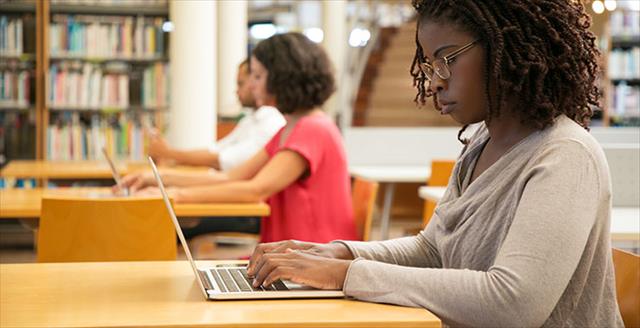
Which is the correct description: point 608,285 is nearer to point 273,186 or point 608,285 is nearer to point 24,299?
point 24,299

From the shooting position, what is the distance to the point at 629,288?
1611 mm

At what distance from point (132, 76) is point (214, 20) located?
2.25 metres

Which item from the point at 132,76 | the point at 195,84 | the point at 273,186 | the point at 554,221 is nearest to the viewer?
the point at 554,221

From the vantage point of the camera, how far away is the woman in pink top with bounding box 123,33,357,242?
2971mm

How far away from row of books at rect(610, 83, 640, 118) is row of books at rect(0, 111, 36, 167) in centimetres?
538

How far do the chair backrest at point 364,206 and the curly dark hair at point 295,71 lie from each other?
35cm

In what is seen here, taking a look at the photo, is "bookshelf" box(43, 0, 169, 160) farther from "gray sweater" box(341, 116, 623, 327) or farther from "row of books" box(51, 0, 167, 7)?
"gray sweater" box(341, 116, 623, 327)

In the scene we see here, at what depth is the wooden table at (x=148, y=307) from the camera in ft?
4.09

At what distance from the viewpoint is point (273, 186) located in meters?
2.98

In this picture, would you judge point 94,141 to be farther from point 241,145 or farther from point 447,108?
point 447,108

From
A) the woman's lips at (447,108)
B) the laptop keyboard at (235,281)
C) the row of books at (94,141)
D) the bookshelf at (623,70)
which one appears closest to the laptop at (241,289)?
the laptop keyboard at (235,281)

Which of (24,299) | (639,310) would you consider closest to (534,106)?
(639,310)

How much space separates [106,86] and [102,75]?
0.28 ft

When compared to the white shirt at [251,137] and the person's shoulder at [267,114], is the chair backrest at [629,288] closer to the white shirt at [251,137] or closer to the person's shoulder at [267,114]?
the white shirt at [251,137]
